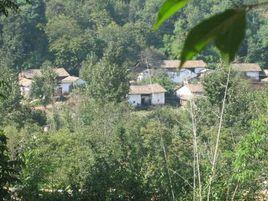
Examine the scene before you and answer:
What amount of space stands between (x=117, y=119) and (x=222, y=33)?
550 inches

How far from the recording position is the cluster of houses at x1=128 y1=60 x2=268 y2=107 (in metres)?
22.7

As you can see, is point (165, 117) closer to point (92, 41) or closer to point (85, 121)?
point (85, 121)

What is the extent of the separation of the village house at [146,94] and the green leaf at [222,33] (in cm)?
2289

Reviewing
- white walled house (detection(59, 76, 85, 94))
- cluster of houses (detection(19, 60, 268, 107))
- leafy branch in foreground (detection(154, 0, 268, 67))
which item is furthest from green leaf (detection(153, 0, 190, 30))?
white walled house (detection(59, 76, 85, 94))

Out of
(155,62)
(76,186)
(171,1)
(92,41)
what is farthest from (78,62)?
(171,1)

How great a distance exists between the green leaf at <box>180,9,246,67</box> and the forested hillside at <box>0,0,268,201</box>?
1.2 inches

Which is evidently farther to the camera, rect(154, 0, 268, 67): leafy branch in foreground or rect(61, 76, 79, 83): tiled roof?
rect(61, 76, 79, 83): tiled roof

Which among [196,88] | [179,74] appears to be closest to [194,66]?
[179,74]

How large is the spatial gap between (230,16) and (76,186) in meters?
4.17

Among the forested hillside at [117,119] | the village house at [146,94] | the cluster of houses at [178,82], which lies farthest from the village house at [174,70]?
the village house at [146,94]

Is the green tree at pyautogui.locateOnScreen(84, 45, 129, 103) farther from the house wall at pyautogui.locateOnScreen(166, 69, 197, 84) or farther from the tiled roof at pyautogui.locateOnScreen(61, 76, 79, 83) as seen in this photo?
the house wall at pyautogui.locateOnScreen(166, 69, 197, 84)

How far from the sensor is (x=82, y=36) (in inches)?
→ 1130

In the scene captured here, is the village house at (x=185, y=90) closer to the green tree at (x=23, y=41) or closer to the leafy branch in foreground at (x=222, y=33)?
the green tree at (x=23, y=41)

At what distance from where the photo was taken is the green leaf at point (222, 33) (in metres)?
0.21
